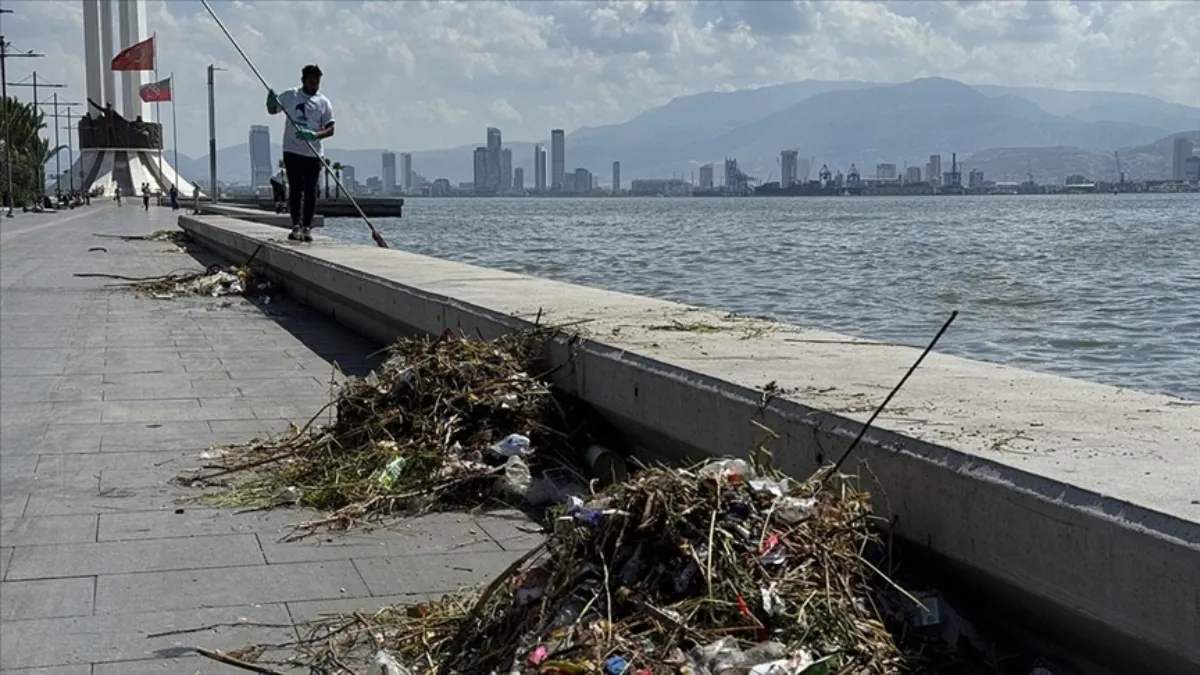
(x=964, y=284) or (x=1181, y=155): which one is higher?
(x=1181, y=155)

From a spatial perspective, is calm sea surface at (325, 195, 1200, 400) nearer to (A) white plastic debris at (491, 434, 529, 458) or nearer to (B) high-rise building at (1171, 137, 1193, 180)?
(A) white plastic debris at (491, 434, 529, 458)

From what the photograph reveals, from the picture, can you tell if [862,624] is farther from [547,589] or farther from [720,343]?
[720,343]

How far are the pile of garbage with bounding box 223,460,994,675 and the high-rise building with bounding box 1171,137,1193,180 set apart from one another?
486ft

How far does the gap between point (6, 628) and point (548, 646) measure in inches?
67.9

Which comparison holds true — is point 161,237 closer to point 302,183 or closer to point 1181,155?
point 302,183

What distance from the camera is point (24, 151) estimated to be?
88.9 m

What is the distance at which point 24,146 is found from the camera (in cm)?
9225

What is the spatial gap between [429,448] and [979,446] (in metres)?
2.65

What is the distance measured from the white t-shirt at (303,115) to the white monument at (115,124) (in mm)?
83972

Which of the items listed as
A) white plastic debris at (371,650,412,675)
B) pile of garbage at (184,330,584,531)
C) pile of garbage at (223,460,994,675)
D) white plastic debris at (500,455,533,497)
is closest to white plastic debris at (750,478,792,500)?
pile of garbage at (223,460,994,675)

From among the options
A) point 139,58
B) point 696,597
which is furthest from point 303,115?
point 139,58

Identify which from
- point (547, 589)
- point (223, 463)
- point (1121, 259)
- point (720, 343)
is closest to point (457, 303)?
point (223, 463)

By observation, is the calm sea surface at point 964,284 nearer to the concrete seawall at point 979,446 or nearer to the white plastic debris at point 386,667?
the concrete seawall at point 979,446

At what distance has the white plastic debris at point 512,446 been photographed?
5.20m
